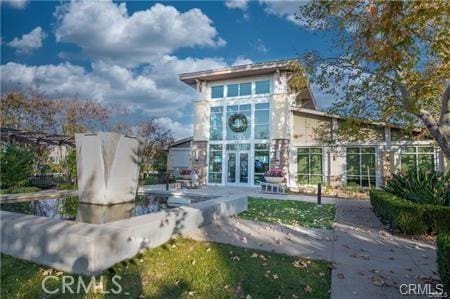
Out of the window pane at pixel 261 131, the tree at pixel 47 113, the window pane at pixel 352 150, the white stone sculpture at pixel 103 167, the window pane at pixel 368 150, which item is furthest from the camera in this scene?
the tree at pixel 47 113

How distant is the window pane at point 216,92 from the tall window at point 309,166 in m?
7.35

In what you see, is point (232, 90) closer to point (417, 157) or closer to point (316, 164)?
point (316, 164)

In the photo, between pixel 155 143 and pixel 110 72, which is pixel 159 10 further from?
pixel 155 143

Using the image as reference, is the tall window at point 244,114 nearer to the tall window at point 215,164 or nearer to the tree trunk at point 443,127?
the tall window at point 215,164

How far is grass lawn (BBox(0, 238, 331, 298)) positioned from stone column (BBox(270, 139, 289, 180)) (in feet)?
50.8

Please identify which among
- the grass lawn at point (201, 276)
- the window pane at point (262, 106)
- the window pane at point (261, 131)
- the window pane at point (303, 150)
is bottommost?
the grass lawn at point (201, 276)

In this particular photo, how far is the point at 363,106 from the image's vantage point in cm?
1185

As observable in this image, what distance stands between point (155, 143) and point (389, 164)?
63.8 ft

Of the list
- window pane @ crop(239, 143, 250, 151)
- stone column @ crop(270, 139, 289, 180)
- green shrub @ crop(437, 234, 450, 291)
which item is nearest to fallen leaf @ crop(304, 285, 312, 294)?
green shrub @ crop(437, 234, 450, 291)

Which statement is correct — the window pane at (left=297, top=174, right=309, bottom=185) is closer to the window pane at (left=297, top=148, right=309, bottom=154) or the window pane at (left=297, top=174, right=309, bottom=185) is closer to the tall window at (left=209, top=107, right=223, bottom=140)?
the window pane at (left=297, top=148, right=309, bottom=154)

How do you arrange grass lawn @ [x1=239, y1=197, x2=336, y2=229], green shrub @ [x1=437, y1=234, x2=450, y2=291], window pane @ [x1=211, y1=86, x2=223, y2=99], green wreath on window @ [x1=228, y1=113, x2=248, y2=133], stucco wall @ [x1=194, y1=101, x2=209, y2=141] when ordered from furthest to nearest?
stucco wall @ [x1=194, y1=101, x2=209, y2=141] < window pane @ [x1=211, y1=86, x2=223, y2=99] < green wreath on window @ [x1=228, y1=113, x2=248, y2=133] < grass lawn @ [x1=239, y1=197, x2=336, y2=229] < green shrub @ [x1=437, y1=234, x2=450, y2=291]

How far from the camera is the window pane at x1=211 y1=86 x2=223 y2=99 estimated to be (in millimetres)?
23425

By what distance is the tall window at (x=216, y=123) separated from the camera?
2323cm

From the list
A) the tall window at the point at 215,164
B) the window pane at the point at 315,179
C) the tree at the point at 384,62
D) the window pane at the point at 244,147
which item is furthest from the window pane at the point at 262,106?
the tree at the point at 384,62
